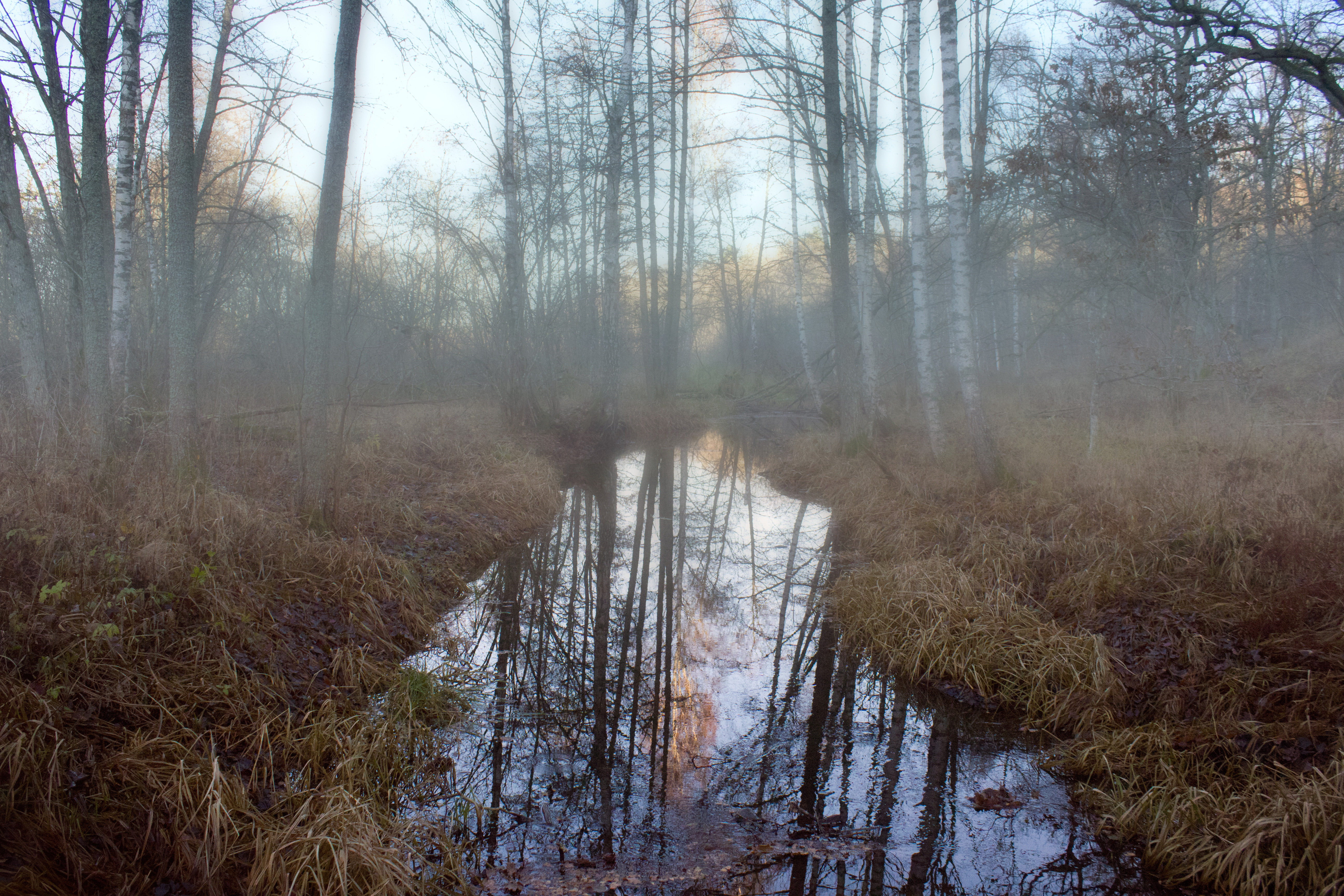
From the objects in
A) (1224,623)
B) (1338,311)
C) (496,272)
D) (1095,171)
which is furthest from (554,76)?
(1338,311)

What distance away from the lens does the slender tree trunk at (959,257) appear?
29.4 ft

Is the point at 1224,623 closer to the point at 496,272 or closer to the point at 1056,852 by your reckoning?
the point at 1056,852

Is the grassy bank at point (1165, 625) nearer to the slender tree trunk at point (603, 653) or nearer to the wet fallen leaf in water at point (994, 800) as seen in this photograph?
the wet fallen leaf in water at point (994, 800)

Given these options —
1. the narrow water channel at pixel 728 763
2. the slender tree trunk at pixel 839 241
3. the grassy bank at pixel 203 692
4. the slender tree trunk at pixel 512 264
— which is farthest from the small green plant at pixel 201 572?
the slender tree trunk at pixel 512 264

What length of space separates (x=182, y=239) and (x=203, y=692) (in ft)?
15.2

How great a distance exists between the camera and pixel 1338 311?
50.5 feet

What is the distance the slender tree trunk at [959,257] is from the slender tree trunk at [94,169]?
943 centimetres

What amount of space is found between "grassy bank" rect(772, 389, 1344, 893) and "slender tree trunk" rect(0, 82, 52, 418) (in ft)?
29.5

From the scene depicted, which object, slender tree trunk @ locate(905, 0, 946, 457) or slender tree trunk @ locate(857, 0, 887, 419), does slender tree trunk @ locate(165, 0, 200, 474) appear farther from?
slender tree trunk @ locate(857, 0, 887, 419)

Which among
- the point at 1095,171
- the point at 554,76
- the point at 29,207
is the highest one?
the point at 554,76

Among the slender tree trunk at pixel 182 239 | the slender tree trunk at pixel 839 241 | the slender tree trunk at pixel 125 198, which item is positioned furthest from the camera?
the slender tree trunk at pixel 839 241

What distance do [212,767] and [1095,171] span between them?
14294 millimetres

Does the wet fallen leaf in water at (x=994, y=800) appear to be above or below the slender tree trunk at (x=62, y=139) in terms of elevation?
below

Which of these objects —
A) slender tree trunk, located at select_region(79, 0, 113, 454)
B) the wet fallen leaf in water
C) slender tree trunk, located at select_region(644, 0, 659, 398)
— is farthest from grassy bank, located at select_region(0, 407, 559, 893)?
slender tree trunk, located at select_region(644, 0, 659, 398)
